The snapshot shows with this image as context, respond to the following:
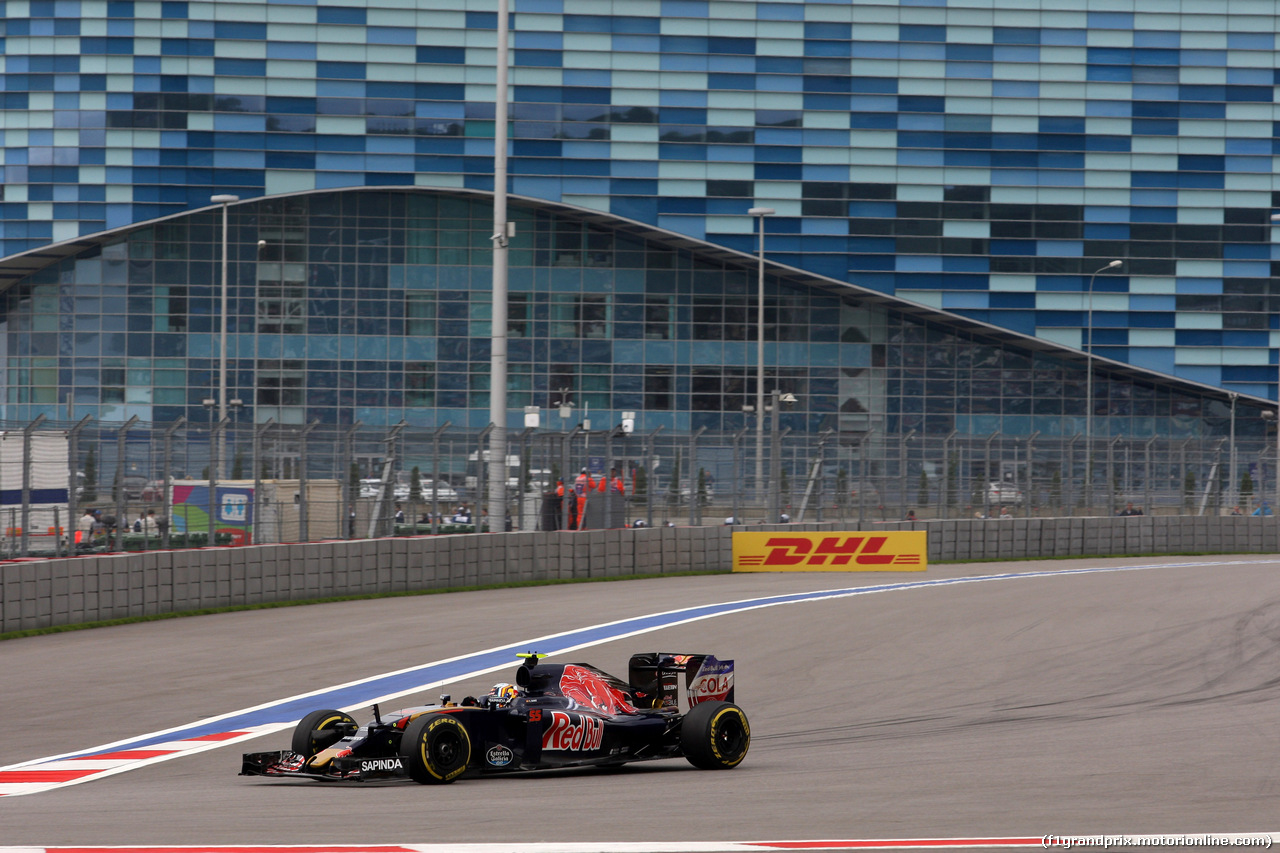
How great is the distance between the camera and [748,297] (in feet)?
193

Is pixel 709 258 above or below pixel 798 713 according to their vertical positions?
above

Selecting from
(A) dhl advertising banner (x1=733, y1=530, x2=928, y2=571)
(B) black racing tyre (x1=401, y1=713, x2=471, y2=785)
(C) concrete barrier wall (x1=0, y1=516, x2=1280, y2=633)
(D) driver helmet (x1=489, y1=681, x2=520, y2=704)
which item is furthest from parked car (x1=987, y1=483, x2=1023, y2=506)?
(B) black racing tyre (x1=401, y1=713, x2=471, y2=785)

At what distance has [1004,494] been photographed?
2755cm

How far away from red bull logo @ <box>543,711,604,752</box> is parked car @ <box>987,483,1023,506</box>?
2058 centimetres

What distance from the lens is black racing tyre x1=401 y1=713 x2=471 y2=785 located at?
7.26m

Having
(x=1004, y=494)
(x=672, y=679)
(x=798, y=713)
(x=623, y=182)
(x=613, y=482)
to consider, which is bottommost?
(x=798, y=713)

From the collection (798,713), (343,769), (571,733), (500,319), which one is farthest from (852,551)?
(343,769)

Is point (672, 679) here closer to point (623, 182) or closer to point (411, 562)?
point (411, 562)

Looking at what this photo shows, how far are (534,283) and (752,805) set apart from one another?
5234 cm

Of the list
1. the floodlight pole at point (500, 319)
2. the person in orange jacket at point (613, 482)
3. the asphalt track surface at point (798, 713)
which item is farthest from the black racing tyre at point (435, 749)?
the person in orange jacket at point (613, 482)

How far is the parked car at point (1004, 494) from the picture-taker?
27.3m

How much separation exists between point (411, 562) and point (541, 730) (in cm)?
1164

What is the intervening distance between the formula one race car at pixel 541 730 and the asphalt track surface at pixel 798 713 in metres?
0.14

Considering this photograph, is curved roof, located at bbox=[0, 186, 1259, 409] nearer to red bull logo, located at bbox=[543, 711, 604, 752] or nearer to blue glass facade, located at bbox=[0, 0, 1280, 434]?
blue glass facade, located at bbox=[0, 0, 1280, 434]
